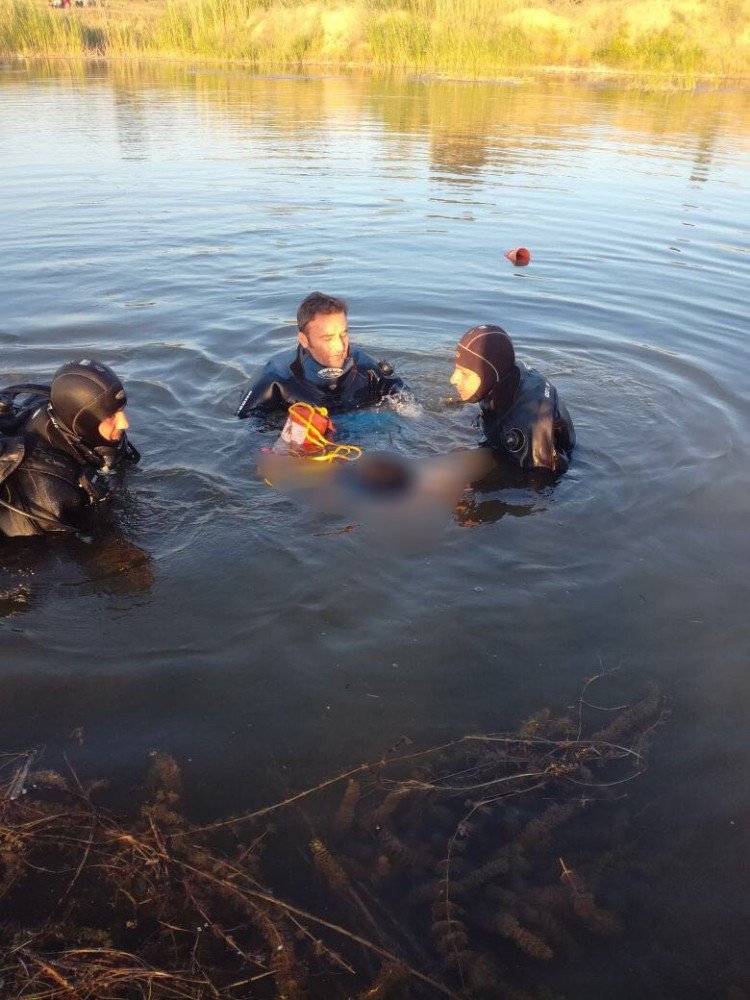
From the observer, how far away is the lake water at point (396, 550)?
308cm

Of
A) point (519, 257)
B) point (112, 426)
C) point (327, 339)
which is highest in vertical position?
point (327, 339)

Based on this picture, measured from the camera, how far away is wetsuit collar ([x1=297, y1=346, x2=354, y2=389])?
592 centimetres

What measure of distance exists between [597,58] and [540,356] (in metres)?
32.0

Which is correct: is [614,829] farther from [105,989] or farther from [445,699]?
[105,989]

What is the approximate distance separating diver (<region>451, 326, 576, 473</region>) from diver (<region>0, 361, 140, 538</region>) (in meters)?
2.34

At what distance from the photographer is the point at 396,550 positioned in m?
4.48

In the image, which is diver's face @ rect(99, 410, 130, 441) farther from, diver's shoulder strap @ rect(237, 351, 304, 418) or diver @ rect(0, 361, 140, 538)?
diver's shoulder strap @ rect(237, 351, 304, 418)

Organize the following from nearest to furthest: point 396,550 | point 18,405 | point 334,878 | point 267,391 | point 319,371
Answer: point 334,878, point 396,550, point 18,405, point 267,391, point 319,371

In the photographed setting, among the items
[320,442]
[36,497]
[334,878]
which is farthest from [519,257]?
[334,878]

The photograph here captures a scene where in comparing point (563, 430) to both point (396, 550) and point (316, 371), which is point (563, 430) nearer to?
point (396, 550)

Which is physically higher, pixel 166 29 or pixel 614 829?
pixel 166 29

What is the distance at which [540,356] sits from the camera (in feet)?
24.5

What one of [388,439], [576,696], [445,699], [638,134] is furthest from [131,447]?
[638,134]

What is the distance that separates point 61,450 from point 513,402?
3021 mm
